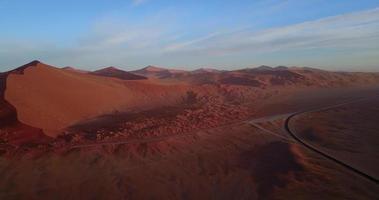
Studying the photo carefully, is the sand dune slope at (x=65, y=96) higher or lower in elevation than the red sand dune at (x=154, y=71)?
lower

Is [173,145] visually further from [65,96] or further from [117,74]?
[117,74]

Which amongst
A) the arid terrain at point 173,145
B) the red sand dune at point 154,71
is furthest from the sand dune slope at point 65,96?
the red sand dune at point 154,71

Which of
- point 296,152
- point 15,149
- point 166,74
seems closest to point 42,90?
point 15,149

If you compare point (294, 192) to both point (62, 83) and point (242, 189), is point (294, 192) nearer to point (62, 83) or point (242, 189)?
point (242, 189)

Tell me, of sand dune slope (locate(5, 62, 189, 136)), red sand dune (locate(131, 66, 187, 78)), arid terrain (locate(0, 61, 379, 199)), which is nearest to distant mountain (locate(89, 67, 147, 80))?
sand dune slope (locate(5, 62, 189, 136))

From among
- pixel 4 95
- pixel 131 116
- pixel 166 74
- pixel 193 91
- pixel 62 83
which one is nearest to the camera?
pixel 4 95

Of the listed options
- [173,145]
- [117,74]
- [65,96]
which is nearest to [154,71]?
[117,74]

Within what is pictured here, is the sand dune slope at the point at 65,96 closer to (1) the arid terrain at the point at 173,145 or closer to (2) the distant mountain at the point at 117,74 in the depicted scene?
(1) the arid terrain at the point at 173,145

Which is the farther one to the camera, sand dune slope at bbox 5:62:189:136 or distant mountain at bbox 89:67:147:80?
distant mountain at bbox 89:67:147:80

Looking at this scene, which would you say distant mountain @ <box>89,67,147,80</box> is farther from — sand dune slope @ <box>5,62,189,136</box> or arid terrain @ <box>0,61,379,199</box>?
arid terrain @ <box>0,61,379,199</box>
